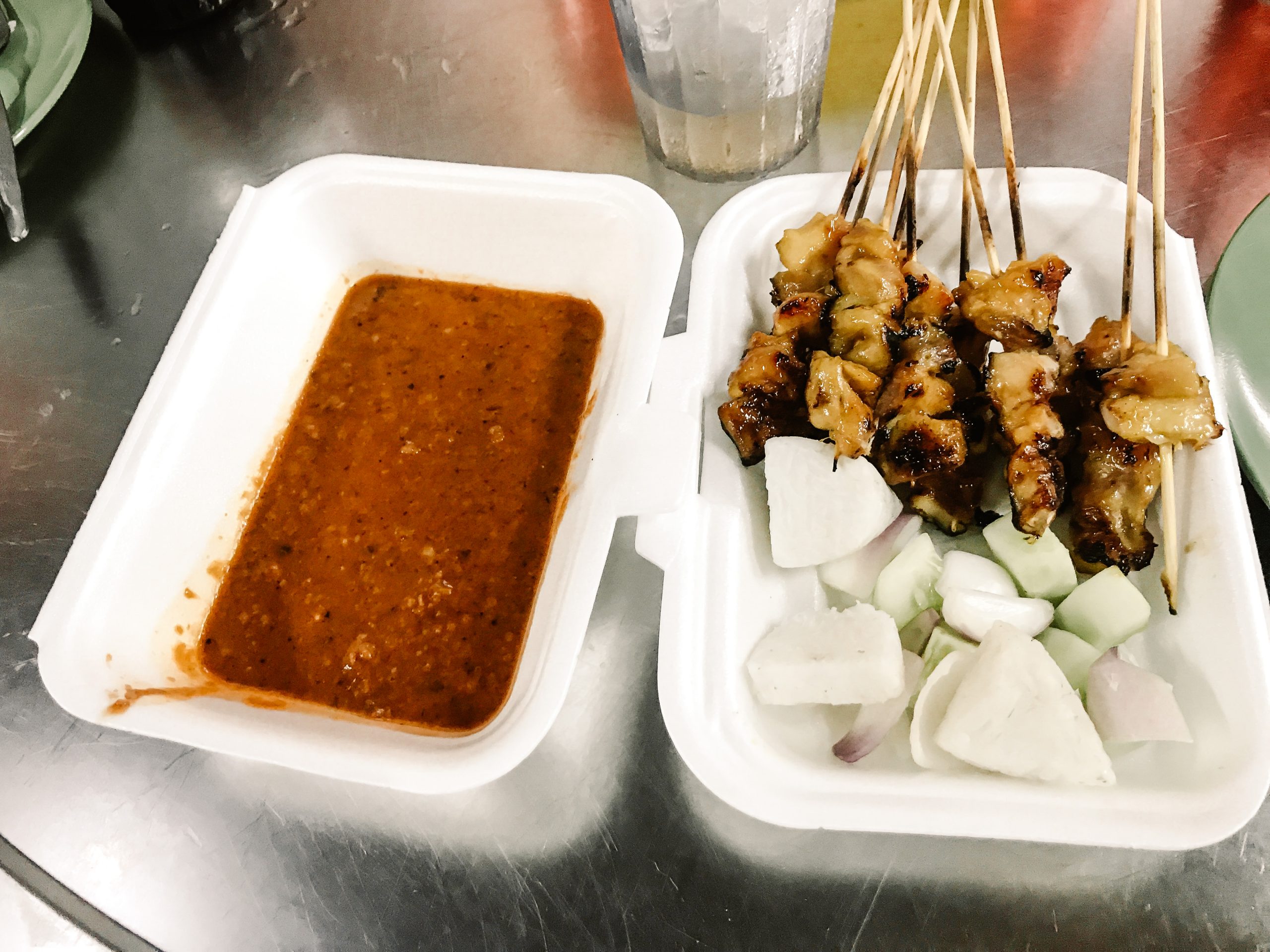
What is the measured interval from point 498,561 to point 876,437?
774 millimetres

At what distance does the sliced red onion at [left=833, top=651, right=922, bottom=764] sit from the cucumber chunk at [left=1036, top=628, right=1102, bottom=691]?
25 centimetres

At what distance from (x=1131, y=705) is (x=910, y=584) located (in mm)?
357

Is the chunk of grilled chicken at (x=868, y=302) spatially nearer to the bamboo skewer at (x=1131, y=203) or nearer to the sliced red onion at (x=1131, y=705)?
the bamboo skewer at (x=1131, y=203)

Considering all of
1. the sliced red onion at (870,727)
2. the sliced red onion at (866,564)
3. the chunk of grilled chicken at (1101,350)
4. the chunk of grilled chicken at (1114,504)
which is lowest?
the sliced red onion at (870,727)

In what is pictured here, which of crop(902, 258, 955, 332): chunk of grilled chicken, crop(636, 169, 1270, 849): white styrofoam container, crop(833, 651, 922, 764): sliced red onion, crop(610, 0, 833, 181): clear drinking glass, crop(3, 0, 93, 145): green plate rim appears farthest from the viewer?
crop(3, 0, 93, 145): green plate rim

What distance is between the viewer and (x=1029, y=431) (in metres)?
1.34

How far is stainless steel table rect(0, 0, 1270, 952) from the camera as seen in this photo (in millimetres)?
1381

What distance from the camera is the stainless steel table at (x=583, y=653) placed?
1.38 m

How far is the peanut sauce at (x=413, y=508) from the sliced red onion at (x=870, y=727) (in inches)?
24.2

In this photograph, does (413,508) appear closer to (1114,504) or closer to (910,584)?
(910,584)

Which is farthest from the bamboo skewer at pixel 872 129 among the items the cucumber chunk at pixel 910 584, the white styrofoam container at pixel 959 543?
the cucumber chunk at pixel 910 584

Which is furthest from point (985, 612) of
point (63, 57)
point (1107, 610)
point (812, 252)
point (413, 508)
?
point (63, 57)

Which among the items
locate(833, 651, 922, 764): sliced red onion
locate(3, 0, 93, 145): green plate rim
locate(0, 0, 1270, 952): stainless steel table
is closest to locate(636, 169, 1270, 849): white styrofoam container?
locate(833, 651, 922, 764): sliced red onion

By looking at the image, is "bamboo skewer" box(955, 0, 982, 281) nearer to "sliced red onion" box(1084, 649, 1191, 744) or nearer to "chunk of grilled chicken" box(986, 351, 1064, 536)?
"chunk of grilled chicken" box(986, 351, 1064, 536)
